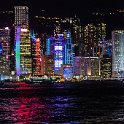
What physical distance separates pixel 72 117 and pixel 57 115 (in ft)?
9.65

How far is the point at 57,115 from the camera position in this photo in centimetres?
5478

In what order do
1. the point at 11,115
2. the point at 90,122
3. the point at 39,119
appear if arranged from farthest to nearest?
the point at 11,115
the point at 39,119
the point at 90,122

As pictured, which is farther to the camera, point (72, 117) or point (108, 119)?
point (72, 117)

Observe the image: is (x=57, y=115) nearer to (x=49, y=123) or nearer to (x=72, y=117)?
(x=72, y=117)

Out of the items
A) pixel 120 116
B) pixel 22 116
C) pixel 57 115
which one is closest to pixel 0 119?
pixel 22 116

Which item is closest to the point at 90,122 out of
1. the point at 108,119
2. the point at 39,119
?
the point at 108,119

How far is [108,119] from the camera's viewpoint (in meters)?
47.8

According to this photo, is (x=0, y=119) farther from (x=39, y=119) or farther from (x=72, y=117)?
(x=72, y=117)

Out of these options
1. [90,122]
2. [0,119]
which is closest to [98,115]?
[90,122]

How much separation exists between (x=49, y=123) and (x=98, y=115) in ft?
26.5

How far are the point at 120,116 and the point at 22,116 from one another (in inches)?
401

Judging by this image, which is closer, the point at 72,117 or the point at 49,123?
the point at 49,123

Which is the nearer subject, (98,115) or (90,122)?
(90,122)

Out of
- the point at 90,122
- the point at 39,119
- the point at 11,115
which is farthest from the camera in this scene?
the point at 11,115
